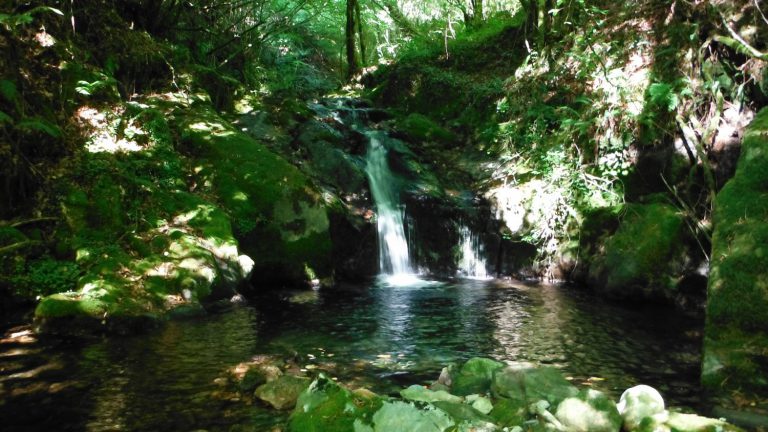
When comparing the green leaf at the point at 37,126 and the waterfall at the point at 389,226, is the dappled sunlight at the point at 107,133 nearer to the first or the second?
the green leaf at the point at 37,126

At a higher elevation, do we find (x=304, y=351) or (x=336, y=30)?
(x=336, y=30)

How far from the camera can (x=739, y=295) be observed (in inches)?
199

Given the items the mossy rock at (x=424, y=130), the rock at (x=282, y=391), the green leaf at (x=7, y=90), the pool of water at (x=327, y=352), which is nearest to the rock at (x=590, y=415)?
the pool of water at (x=327, y=352)

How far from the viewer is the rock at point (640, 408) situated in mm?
3848

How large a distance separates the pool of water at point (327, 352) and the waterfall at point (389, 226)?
2.43 m

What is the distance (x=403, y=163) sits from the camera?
13.3 meters

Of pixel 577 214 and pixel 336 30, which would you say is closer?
pixel 577 214

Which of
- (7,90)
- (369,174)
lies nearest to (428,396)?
(7,90)

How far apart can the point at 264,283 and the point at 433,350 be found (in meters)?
4.24

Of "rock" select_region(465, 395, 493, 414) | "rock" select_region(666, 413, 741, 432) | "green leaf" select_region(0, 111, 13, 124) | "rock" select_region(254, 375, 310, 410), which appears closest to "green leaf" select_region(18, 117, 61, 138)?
"green leaf" select_region(0, 111, 13, 124)

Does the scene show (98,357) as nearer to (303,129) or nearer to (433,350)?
(433,350)

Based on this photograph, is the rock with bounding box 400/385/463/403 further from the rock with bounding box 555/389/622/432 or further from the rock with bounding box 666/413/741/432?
the rock with bounding box 666/413/741/432

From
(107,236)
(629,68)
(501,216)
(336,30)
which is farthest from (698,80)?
(336,30)

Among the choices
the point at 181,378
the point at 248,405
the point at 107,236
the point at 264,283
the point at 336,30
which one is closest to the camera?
the point at 248,405
